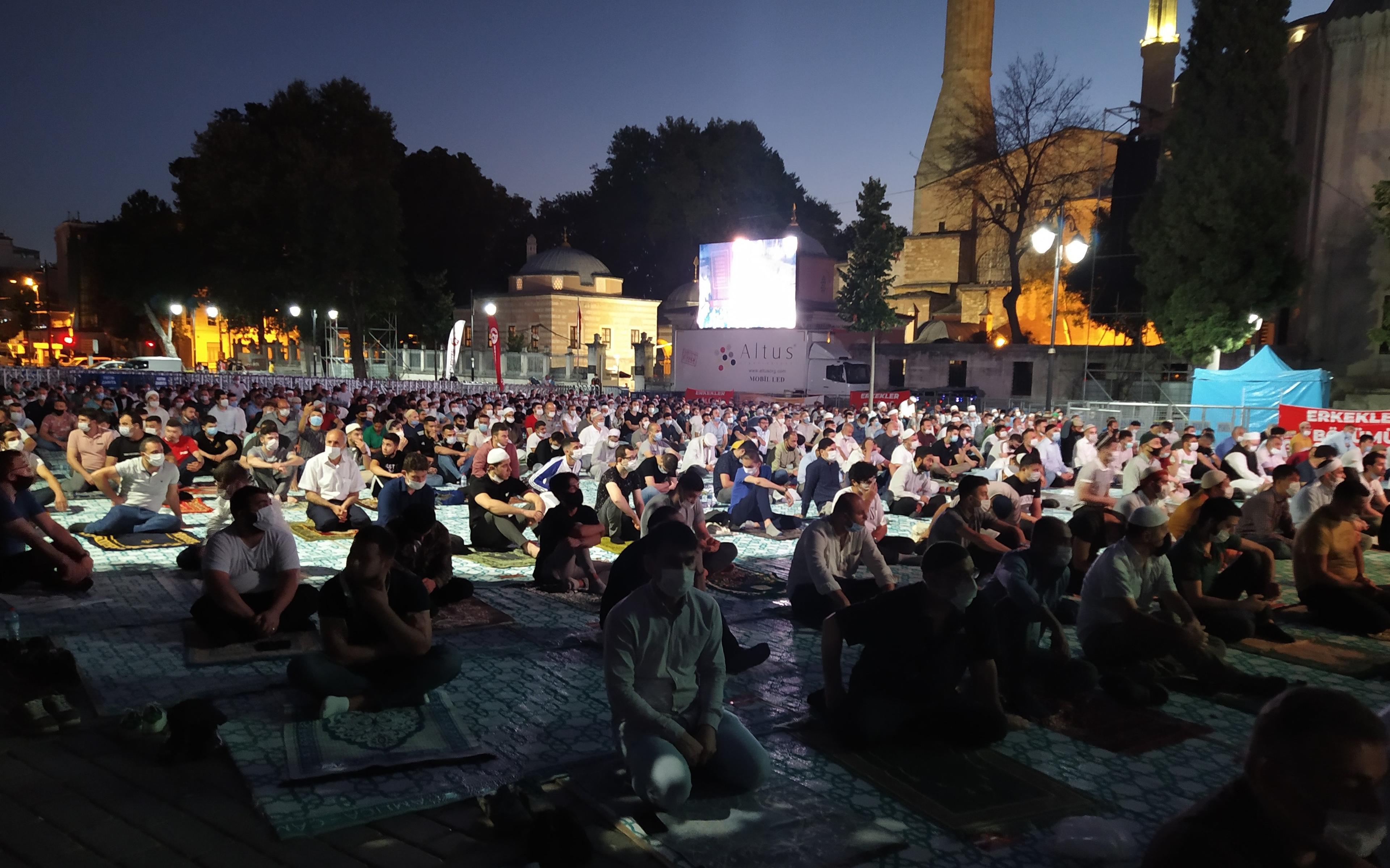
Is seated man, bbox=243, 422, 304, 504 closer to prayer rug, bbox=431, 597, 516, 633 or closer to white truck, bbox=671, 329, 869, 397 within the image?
prayer rug, bbox=431, 597, 516, 633

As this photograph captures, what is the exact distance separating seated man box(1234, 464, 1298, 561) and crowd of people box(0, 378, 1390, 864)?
0.09 ft

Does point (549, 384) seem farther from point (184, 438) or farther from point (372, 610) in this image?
point (372, 610)

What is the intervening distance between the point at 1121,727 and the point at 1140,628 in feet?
2.22

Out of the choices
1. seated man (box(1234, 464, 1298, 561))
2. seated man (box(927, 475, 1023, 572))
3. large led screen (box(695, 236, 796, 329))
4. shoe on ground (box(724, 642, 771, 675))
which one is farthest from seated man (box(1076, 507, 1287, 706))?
large led screen (box(695, 236, 796, 329))

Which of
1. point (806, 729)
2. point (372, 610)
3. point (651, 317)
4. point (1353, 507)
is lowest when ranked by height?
point (806, 729)

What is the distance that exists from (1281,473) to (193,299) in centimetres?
5732

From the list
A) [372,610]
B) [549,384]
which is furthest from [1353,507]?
[549,384]

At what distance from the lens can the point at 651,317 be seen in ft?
181

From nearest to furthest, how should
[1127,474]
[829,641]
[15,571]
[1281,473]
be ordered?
[829,641], [15,571], [1281,473], [1127,474]

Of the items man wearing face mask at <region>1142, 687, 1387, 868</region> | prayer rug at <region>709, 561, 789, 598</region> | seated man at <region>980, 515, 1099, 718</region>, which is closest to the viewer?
man wearing face mask at <region>1142, 687, 1387, 868</region>

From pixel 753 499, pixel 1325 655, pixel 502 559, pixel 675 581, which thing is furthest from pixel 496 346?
pixel 675 581

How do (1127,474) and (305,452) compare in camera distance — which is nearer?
(1127,474)

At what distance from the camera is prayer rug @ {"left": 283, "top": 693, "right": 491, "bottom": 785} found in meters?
4.11

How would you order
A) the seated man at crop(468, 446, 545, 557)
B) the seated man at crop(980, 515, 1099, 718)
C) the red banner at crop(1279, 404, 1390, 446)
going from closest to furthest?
1. the seated man at crop(980, 515, 1099, 718)
2. the seated man at crop(468, 446, 545, 557)
3. the red banner at crop(1279, 404, 1390, 446)
